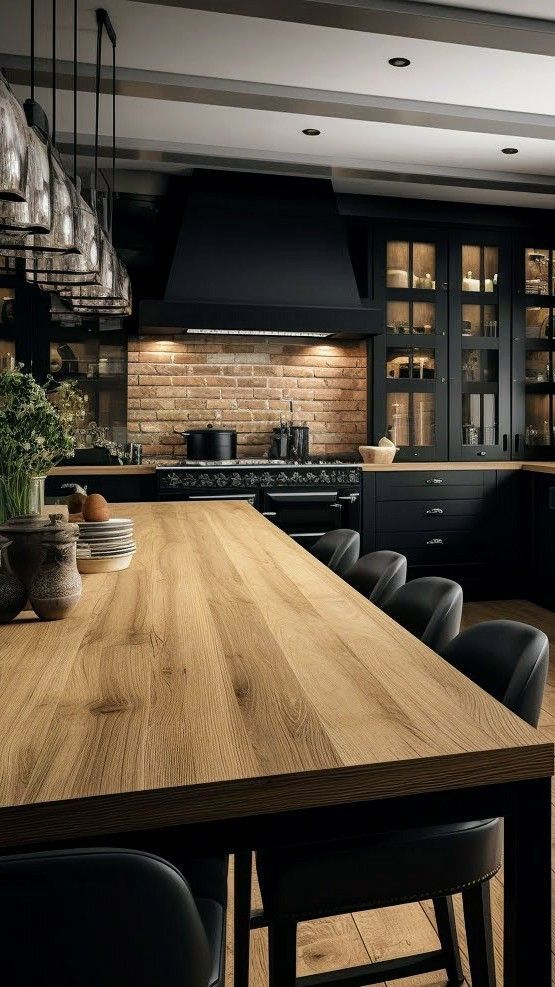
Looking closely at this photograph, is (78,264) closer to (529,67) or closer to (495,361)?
(529,67)

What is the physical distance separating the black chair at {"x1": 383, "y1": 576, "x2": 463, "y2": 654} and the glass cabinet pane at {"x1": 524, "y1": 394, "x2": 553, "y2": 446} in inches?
169

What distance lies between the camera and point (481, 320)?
5867mm

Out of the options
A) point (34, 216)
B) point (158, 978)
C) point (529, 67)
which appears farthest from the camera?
point (529, 67)

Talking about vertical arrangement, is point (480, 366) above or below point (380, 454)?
above

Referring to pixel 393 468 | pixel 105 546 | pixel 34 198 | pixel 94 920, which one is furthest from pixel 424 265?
pixel 94 920

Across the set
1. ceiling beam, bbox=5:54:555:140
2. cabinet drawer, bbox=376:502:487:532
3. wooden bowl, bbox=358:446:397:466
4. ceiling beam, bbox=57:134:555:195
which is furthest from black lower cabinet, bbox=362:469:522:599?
ceiling beam, bbox=5:54:555:140

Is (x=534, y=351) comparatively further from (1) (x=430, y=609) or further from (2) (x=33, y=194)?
(2) (x=33, y=194)

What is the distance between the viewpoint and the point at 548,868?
1011 millimetres

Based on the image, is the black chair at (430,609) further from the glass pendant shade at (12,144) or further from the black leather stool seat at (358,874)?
the glass pendant shade at (12,144)

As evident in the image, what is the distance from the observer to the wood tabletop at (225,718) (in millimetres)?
859

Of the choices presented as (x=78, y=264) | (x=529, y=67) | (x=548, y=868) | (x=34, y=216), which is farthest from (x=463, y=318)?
(x=548, y=868)

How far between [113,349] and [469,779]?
4.95m

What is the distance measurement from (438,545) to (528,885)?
453 cm

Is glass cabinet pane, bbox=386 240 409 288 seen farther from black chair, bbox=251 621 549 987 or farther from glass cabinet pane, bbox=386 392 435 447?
black chair, bbox=251 621 549 987
